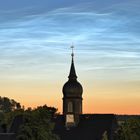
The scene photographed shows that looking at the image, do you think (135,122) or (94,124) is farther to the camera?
(94,124)

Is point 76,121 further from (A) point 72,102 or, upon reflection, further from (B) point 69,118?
(A) point 72,102

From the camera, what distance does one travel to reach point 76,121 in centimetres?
13412

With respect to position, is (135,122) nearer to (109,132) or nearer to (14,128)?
(109,132)

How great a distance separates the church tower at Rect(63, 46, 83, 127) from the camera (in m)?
134

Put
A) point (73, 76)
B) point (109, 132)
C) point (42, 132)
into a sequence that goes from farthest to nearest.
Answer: point (73, 76), point (109, 132), point (42, 132)

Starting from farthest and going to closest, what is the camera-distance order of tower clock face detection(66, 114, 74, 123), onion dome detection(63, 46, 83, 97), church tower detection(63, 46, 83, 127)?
onion dome detection(63, 46, 83, 97) → tower clock face detection(66, 114, 74, 123) → church tower detection(63, 46, 83, 127)

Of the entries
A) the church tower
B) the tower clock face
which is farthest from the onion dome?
the tower clock face

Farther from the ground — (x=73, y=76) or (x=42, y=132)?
(x=73, y=76)

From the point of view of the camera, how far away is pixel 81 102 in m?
135

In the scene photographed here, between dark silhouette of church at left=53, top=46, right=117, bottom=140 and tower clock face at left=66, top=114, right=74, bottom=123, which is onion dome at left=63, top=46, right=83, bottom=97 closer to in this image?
dark silhouette of church at left=53, top=46, right=117, bottom=140

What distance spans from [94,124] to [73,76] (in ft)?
38.1

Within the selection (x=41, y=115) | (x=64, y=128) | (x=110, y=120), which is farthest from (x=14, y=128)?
(x=41, y=115)

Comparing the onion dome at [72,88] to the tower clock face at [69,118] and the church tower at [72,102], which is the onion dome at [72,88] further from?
the tower clock face at [69,118]

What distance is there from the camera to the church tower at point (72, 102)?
13388 cm
